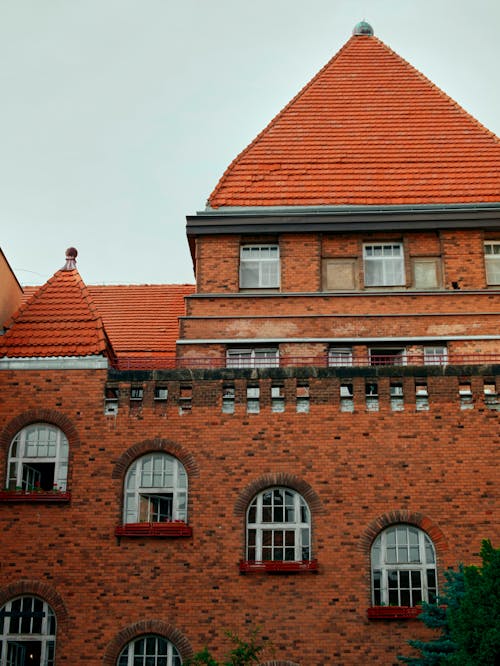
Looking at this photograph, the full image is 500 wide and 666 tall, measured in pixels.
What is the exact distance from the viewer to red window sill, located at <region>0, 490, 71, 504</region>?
75.7 feet

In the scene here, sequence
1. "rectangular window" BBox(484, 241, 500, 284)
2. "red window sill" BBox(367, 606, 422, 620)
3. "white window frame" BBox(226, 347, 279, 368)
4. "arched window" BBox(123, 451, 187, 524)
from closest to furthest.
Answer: "red window sill" BBox(367, 606, 422, 620) → "arched window" BBox(123, 451, 187, 524) → "white window frame" BBox(226, 347, 279, 368) → "rectangular window" BBox(484, 241, 500, 284)

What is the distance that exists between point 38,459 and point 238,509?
4.17m

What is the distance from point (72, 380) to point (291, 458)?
4.77 meters

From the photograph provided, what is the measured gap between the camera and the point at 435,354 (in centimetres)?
2608

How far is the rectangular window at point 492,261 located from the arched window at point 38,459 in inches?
430

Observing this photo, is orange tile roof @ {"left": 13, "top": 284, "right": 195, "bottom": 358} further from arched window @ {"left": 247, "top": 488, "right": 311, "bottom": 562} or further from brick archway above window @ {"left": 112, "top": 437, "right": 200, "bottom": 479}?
arched window @ {"left": 247, "top": 488, "right": 311, "bottom": 562}

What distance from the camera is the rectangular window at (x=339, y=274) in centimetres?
2817

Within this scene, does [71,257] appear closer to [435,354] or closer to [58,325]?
[58,325]

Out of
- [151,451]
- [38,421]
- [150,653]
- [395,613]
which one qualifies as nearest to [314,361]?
[151,451]

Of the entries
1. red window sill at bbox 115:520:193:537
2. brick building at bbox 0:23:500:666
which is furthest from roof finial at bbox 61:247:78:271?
red window sill at bbox 115:520:193:537

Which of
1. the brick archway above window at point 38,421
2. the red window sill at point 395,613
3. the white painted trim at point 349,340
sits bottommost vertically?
the red window sill at point 395,613

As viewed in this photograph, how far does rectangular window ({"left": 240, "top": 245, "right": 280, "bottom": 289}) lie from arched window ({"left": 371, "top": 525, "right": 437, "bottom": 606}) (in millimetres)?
7693

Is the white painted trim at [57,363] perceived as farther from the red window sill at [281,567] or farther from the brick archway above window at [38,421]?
the red window sill at [281,567]

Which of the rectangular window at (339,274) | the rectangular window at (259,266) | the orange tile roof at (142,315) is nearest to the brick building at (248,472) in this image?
the rectangular window at (339,274)
